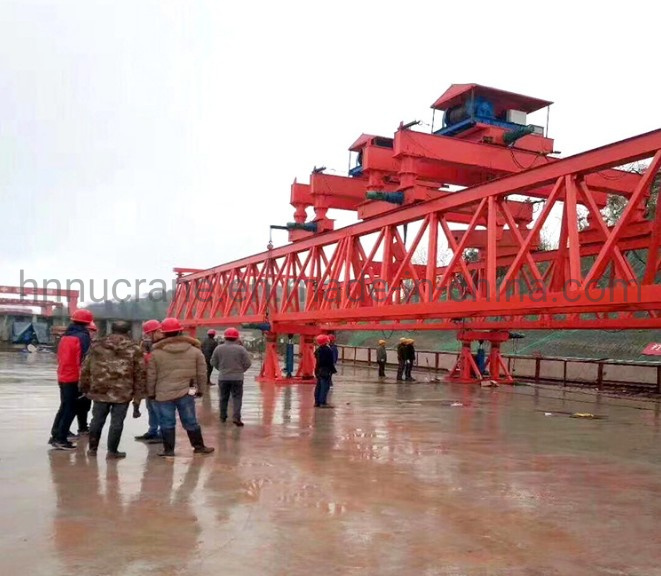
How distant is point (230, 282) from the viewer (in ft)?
73.0

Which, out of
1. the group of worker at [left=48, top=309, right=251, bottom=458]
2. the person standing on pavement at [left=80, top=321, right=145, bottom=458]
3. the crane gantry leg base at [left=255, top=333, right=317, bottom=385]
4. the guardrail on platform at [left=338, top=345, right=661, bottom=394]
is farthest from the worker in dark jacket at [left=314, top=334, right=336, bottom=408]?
the guardrail on platform at [left=338, top=345, right=661, bottom=394]

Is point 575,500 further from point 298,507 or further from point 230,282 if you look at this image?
point 230,282

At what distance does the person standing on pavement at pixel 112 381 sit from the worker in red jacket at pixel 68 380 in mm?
511

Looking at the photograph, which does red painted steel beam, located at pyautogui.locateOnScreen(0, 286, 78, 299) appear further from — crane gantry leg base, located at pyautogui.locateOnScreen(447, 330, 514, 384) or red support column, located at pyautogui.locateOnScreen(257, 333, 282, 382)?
crane gantry leg base, located at pyautogui.locateOnScreen(447, 330, 514, 384)

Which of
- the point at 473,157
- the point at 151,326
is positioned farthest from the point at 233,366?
the point at 473,157

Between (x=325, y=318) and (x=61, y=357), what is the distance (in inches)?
340

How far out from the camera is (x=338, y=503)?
17.7 feet

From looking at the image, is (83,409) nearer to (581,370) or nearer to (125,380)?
(125,380)

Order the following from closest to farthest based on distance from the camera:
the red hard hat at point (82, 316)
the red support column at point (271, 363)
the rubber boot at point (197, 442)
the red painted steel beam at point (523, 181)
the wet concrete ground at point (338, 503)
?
1. the wet concrete ground at point (338, 503)
2. the rubber boot at point (197, 442)
3. the red hard hat at point (82, 316)
4. the red painted steel beam at point (523, 181)
5. the red support column at point (271, 363)

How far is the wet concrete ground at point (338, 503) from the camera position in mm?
4039

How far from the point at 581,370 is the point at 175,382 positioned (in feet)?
58.8

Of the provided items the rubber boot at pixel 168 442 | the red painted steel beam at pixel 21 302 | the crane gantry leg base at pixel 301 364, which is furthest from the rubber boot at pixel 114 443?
the red painted steel beam at pixel 21 302

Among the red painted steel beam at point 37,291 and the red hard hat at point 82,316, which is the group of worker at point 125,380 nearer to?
the red hard hat at point 82,316

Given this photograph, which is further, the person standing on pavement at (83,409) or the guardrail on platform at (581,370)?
the guardrail on platform at (581,370)
